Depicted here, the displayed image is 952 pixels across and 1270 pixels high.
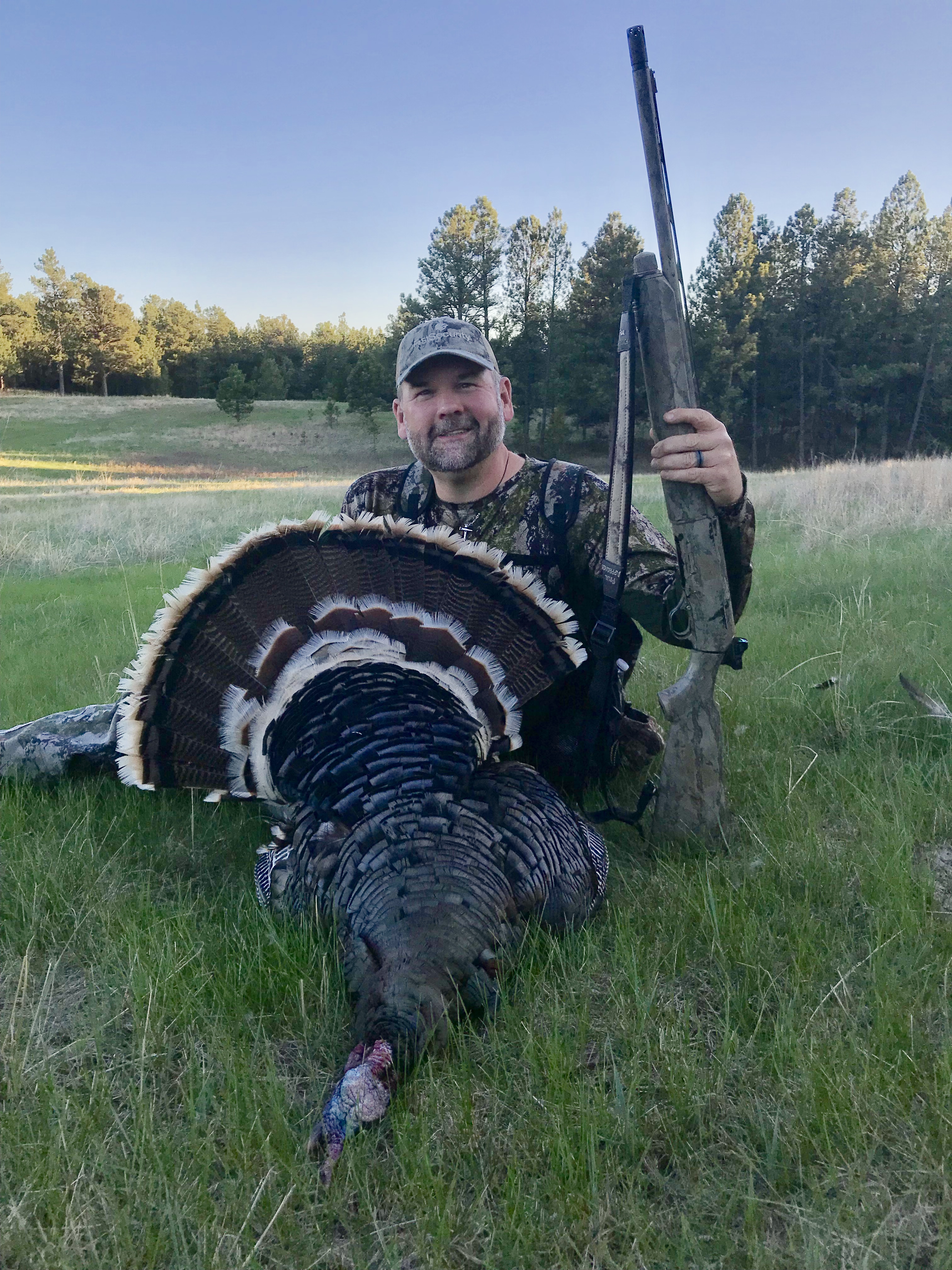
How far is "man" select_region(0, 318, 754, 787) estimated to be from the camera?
9.96 ft

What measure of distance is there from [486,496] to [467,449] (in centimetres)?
23

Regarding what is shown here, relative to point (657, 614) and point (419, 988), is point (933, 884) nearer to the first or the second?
point (657, 614)

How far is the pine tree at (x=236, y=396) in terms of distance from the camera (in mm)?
55969

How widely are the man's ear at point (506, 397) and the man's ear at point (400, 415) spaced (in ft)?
1.34

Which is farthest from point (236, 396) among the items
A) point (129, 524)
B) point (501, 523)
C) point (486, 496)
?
point (501, 523)

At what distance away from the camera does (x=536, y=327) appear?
4469 centimetres

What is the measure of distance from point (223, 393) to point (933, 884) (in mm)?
59963

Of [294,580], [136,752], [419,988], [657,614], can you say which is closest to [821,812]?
[657,614]

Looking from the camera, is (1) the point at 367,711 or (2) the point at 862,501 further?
(2) the point at 862,501

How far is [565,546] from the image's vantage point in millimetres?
3135

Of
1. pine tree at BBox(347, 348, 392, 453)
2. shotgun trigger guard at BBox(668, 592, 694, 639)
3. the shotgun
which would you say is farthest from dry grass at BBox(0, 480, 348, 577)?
pine tree at BBox(347, 348, 392, 453)

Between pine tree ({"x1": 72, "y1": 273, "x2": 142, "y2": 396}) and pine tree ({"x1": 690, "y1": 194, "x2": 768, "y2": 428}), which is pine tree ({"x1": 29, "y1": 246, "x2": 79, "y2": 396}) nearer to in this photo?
pine tree ({"x1": 72, "y1": 273, "x2": 142, "y2": 396})

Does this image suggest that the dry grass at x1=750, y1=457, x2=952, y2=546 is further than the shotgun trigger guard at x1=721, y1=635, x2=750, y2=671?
Yes

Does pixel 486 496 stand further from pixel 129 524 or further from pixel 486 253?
pixel 486 253
